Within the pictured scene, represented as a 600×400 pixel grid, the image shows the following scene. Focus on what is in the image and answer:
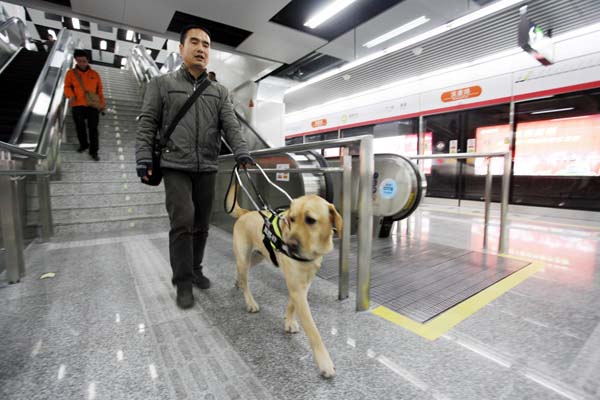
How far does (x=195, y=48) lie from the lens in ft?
6.63

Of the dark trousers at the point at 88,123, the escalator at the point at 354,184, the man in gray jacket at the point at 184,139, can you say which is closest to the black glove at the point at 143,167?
the man in gray jacket at the point at 184,139

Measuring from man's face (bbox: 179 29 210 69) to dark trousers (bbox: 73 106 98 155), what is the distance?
393cm

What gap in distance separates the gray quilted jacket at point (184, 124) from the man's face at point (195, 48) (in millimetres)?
105

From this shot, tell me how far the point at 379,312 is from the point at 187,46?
2324 millimetres

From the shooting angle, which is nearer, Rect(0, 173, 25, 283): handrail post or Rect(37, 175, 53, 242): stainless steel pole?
Rect(0, 173, 25, 283): handrail post

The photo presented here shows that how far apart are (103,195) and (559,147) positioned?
956 cm

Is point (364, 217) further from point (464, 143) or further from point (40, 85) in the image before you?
point (464, 143)

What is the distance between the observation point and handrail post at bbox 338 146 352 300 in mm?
2154

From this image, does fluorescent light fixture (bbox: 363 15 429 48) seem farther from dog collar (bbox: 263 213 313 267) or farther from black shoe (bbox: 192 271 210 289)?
black shoe (bbox: 192 271 210 289)

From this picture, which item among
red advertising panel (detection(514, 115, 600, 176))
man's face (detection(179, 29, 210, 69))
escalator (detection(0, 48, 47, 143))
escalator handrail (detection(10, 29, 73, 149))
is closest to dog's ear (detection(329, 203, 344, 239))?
man's face (detection(179, 29, 210, 69))

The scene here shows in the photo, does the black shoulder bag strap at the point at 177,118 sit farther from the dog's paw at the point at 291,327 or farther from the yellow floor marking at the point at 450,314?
the yellow floor marking at the point at 450,314

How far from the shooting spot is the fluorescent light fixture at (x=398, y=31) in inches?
216

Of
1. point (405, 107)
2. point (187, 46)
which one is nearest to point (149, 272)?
point (187, 46)

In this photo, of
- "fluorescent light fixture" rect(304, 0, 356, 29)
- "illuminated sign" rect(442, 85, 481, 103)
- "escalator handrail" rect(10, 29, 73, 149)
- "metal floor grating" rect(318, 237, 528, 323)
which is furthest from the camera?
"illuminated sign" rect(442, 85, 481, 103)
